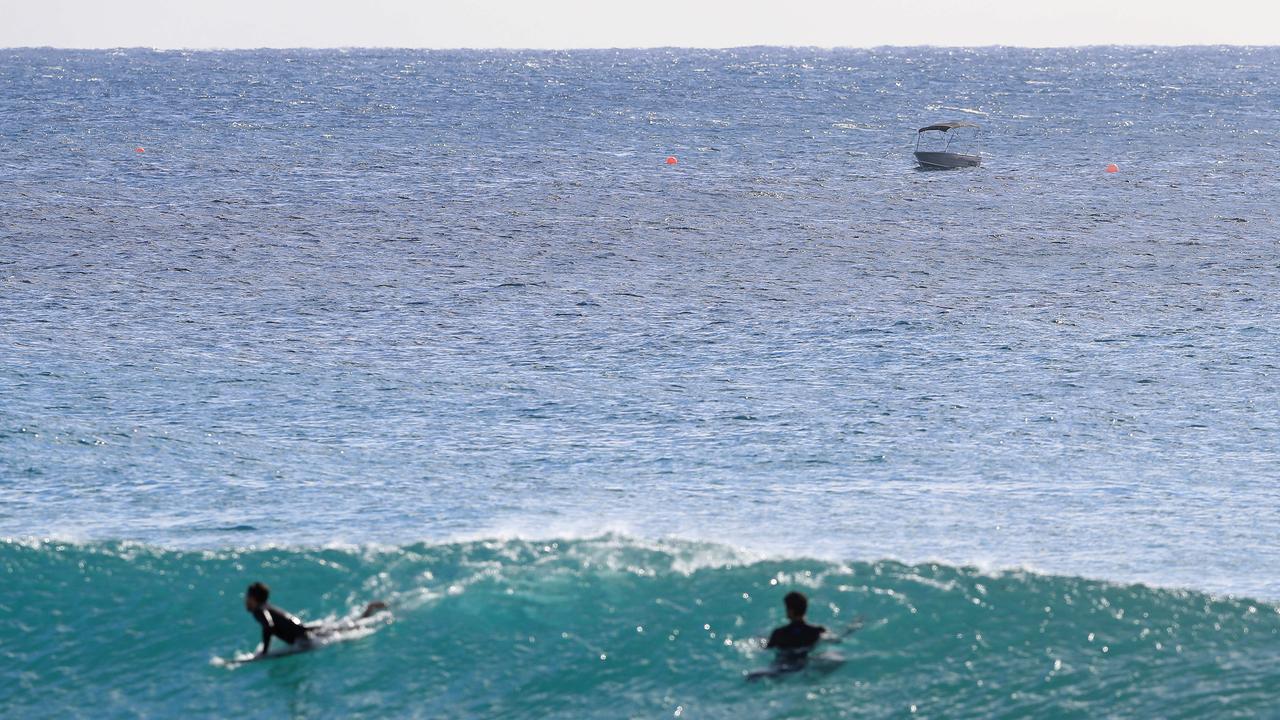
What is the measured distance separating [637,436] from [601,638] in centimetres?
1414

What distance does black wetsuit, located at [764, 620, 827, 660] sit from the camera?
21.1 metres

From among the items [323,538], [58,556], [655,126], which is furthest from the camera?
[655,126]

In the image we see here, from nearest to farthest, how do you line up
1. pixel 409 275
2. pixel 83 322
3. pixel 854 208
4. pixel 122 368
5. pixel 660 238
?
pixel 122 368
pixel 83 322
pixel 409 275
pixel 660 238
pixel 854 208

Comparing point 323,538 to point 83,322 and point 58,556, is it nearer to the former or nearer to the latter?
point 58,556

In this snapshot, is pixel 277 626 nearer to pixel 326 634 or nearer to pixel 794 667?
pixel 326 634

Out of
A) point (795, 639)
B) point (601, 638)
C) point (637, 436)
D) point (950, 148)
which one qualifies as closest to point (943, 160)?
point (950, 148)

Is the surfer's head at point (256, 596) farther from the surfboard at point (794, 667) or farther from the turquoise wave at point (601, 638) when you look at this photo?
the surfboard at point (794, 667)

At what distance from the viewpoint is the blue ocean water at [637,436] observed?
2208 cm

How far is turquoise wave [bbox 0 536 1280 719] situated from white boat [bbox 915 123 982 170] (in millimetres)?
54452

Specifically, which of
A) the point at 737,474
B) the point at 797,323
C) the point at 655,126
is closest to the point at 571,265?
the point at 797,323

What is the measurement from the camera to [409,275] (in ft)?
192

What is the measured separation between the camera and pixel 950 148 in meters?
110

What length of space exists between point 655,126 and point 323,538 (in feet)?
307

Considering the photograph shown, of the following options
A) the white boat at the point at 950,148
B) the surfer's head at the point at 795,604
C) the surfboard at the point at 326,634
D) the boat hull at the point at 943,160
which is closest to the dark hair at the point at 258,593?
the surfboard at the point at 326,634
